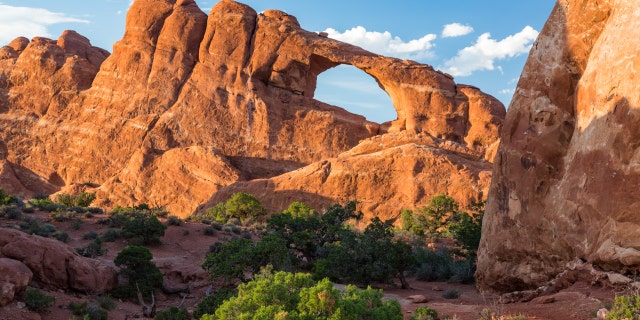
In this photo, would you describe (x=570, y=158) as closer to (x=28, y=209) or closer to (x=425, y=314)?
(x=425, y=314)

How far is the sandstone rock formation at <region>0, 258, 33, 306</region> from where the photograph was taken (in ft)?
36.1

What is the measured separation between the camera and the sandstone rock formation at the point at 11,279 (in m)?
11.0

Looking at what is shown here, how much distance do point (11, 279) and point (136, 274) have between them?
14.3 feet

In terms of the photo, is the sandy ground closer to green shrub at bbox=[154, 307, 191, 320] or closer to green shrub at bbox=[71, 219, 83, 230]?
green shrub at bbox=[71, 219, 83, 230]

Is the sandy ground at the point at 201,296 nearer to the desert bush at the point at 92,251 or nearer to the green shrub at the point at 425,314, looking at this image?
the green shrub at the point at 425,314

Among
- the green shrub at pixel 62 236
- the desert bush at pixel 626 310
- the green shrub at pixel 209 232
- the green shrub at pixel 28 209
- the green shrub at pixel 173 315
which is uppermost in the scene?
the desert bush at pixel 626 310

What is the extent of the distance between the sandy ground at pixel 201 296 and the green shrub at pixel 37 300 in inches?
6.3

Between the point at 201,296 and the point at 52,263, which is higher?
the point at 52,263

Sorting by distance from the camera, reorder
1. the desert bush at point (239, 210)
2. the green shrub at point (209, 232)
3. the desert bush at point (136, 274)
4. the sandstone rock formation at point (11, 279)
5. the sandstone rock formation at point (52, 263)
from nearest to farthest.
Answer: the sandstone rock formation at point (11, 279) < the sandstone rock formation at point (52, 263) < the desert bush at point (136, 274) < the green shrub at point (209, 232) < the desert bush at point (239, 210)

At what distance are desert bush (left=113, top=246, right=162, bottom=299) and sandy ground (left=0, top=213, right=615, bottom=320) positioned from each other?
0.40 metres

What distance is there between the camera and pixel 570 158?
12344 mm

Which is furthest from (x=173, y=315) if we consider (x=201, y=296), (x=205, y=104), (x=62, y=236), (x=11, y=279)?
(x=205, y=104)

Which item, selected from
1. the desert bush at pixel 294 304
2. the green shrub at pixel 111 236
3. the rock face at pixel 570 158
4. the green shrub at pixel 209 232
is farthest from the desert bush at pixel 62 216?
Result: the desert bush at pixel 294 304

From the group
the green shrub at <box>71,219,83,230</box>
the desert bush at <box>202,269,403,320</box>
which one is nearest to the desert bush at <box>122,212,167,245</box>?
the green shrub at <box>71,219,83,230</box>
